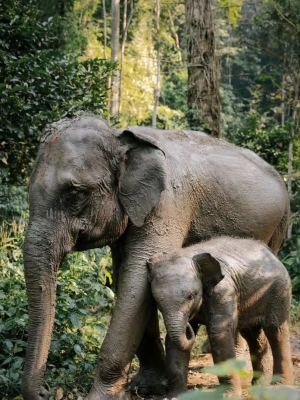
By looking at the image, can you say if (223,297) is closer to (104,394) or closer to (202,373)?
(104,394)

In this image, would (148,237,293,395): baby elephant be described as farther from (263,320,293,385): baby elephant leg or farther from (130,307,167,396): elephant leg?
(130,307,167,396): elephant leg

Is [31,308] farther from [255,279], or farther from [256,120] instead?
[256,120]

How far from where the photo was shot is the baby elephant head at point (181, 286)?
411 cm

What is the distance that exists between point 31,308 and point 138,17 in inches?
999

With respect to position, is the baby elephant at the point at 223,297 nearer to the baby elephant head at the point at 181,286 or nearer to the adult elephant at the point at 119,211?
the baby elephant head at the point at 181,286

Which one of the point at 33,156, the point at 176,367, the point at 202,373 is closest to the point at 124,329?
the point at 176,367

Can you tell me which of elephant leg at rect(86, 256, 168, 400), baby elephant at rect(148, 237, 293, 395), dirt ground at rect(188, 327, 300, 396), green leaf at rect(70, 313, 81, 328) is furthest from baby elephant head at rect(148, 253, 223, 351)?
→ green leaf at rect(70, 313, 81, 328)

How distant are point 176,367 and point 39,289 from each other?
0.98 meters

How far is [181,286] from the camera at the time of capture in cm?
416

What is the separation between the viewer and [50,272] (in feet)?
14.0

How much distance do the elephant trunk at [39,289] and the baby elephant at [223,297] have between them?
628 mm

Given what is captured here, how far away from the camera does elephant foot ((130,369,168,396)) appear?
509 centimetres

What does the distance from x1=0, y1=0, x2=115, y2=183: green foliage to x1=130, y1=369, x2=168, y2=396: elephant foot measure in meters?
2.84

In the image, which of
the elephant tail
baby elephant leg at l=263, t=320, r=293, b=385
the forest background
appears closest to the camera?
baby elephant leg at l=263, t=320, r=293, b=385
